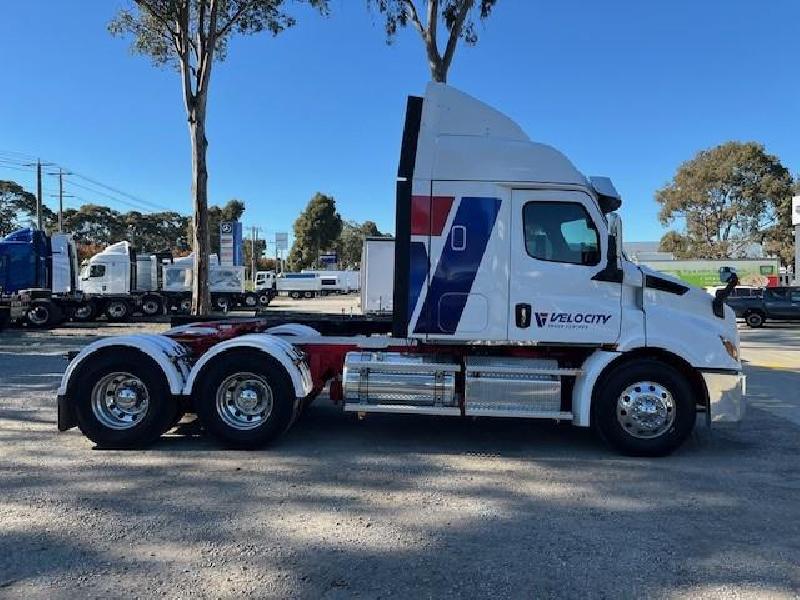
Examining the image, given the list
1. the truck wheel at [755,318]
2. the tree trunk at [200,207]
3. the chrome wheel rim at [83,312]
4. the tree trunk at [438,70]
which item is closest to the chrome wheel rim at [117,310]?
the chrome wheel rim at [83,312]

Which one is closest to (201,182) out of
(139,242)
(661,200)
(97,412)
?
(97,412)

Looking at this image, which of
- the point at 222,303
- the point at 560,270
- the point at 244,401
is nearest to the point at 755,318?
the point at 560,270

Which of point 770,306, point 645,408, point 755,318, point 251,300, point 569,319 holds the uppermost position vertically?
point 251,300

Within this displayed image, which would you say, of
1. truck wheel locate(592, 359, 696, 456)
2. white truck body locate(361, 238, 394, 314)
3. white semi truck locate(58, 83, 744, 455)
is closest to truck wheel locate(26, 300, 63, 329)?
white truck body locate(361, 238, 394, 314)

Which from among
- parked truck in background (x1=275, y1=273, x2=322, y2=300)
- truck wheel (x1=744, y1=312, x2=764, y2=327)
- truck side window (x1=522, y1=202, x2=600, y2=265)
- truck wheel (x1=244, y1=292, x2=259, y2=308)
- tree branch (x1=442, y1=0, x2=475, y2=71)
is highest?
tree branch (x1=442, y1=0, x2=475, y2=71)

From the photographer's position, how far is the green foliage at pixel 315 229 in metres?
82.2

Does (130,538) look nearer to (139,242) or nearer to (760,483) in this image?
(760,483)

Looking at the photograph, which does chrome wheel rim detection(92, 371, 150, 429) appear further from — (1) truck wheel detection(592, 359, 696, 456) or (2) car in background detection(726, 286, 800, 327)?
(2) car in background detection(726, 286, 800, 327)

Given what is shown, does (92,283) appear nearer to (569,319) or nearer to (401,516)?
(569,319)

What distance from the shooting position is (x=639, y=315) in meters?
6.66

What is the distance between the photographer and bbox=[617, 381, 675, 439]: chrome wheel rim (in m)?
6.57

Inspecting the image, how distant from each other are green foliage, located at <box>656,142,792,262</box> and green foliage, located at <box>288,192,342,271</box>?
38875mm

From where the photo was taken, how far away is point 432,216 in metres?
6.73

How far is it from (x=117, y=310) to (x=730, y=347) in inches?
1167
